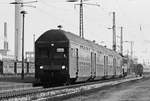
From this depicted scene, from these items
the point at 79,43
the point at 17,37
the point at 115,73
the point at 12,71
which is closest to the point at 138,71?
the point at 12,71

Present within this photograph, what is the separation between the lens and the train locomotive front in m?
27.0

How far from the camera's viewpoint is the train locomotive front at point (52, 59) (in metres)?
27.0

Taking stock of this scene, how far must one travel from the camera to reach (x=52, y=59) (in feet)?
89.8

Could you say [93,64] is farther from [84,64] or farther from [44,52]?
[44,52]

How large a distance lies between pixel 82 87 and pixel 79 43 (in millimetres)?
3777

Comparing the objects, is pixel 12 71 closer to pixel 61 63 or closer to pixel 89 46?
pixel 89 46

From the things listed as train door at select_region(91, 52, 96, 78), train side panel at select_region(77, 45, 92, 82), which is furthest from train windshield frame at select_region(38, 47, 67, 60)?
train door at select_region(91, 52, 96, 78)

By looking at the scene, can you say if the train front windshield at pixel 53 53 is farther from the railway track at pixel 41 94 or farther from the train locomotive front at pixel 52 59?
the railway track at pixel 41 94

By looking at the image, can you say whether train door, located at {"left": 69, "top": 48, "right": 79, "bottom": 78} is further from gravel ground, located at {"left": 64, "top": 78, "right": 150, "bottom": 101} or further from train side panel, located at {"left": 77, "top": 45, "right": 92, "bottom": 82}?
gravel ground, located at {"left": 64, "top": 78, "right": 150, "bottom": 101}

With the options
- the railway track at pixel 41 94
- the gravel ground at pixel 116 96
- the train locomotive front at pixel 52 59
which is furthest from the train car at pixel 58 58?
the gravel ground at pixel 116 96

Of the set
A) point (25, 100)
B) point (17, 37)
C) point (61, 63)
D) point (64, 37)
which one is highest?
point (17, 37)

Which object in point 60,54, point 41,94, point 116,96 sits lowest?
point 116,96

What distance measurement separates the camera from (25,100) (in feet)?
58.5

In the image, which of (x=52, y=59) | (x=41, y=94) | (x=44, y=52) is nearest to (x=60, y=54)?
(x=52, y=59)
